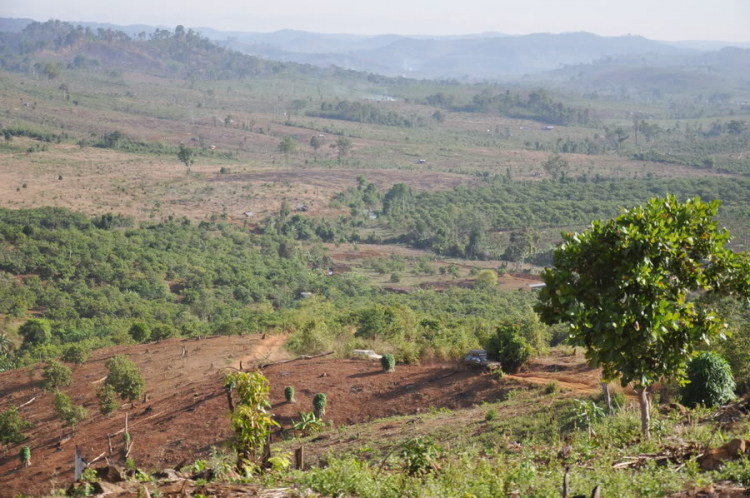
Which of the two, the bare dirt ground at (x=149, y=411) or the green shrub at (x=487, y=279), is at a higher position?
the bare dirt ground at (x=149, y=411)

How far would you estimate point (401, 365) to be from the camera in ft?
60.8

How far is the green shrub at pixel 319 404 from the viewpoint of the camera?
15.3 meters

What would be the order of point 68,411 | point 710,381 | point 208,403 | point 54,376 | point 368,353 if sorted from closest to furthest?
point 710,381 → point 208,403 → point 68,411 → point 368,353 → point 54,376

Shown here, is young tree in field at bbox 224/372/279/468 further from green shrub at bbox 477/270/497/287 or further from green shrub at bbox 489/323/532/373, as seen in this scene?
green shrub at bbox 477/270/497/287

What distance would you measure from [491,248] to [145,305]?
1071 inches

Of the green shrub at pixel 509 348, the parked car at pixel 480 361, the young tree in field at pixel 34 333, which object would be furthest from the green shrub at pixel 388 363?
the young tree in field at pixel 34 333

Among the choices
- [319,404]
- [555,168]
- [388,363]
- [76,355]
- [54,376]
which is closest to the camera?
[319,404]

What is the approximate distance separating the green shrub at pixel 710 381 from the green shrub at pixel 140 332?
68.8 ft

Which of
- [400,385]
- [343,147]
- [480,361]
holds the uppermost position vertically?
[343,147]

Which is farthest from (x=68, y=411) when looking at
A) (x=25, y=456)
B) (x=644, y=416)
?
(x=644, y=416)

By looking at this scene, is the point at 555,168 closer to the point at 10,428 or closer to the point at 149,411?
the point at 149,411

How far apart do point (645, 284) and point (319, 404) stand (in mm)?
9312

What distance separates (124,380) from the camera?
18.0 m

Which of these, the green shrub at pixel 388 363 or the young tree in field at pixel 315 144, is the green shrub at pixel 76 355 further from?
the young tree in field at pixel 315 144
